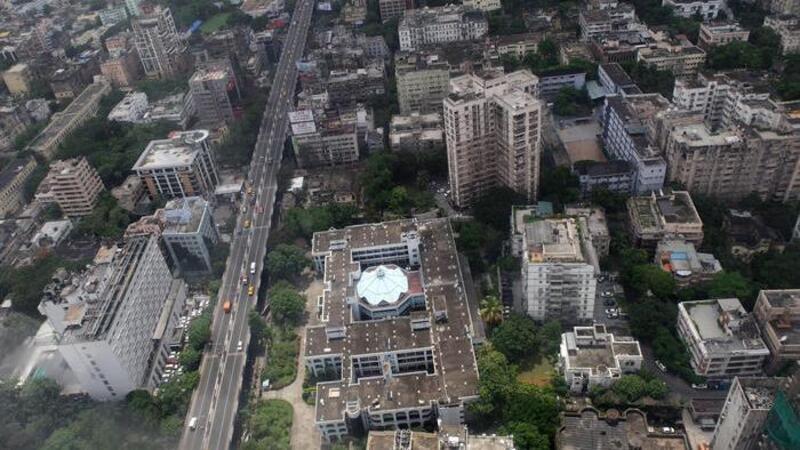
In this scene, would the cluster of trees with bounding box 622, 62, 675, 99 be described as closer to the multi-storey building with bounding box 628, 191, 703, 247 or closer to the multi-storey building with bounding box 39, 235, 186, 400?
the multi-storey building with bounding box 628, 191, 703, 247

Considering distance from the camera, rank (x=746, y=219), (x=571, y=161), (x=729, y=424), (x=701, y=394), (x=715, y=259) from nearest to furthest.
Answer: (x=729, y=424) → (x=701, y=394) → (x=715, y=259) → (x=746, y=219) → (x=571, y=161)

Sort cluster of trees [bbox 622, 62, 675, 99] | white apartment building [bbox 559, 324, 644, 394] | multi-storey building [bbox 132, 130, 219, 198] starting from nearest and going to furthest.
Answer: white apartment building [bbox 559, 324, 644, 394], multi-storey building [bbox 132, 130, 219, 198], cluster of trees [bbox 622, 62, 675, 99]

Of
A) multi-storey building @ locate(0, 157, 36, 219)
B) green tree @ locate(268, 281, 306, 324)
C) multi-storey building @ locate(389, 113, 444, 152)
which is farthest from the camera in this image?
multi-storey building @ locate(0, 157, 36, 219)

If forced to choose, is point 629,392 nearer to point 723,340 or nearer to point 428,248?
point 723,340

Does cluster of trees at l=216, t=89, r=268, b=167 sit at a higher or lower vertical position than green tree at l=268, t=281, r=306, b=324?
higher

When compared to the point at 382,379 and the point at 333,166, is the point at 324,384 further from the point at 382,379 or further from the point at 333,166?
the point at 333,166

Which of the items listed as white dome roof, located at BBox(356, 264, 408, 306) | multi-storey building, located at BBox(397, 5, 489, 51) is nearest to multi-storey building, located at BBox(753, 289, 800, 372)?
white dome roof, located at BBox(356, 264, 408, 306)

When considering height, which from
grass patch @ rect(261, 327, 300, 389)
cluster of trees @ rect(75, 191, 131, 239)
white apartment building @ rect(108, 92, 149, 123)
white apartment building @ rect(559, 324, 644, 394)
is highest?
white apartment building @ rect(108, 92, 149, 123)

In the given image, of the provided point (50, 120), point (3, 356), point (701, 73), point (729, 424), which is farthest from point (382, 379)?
point (50, 120)
